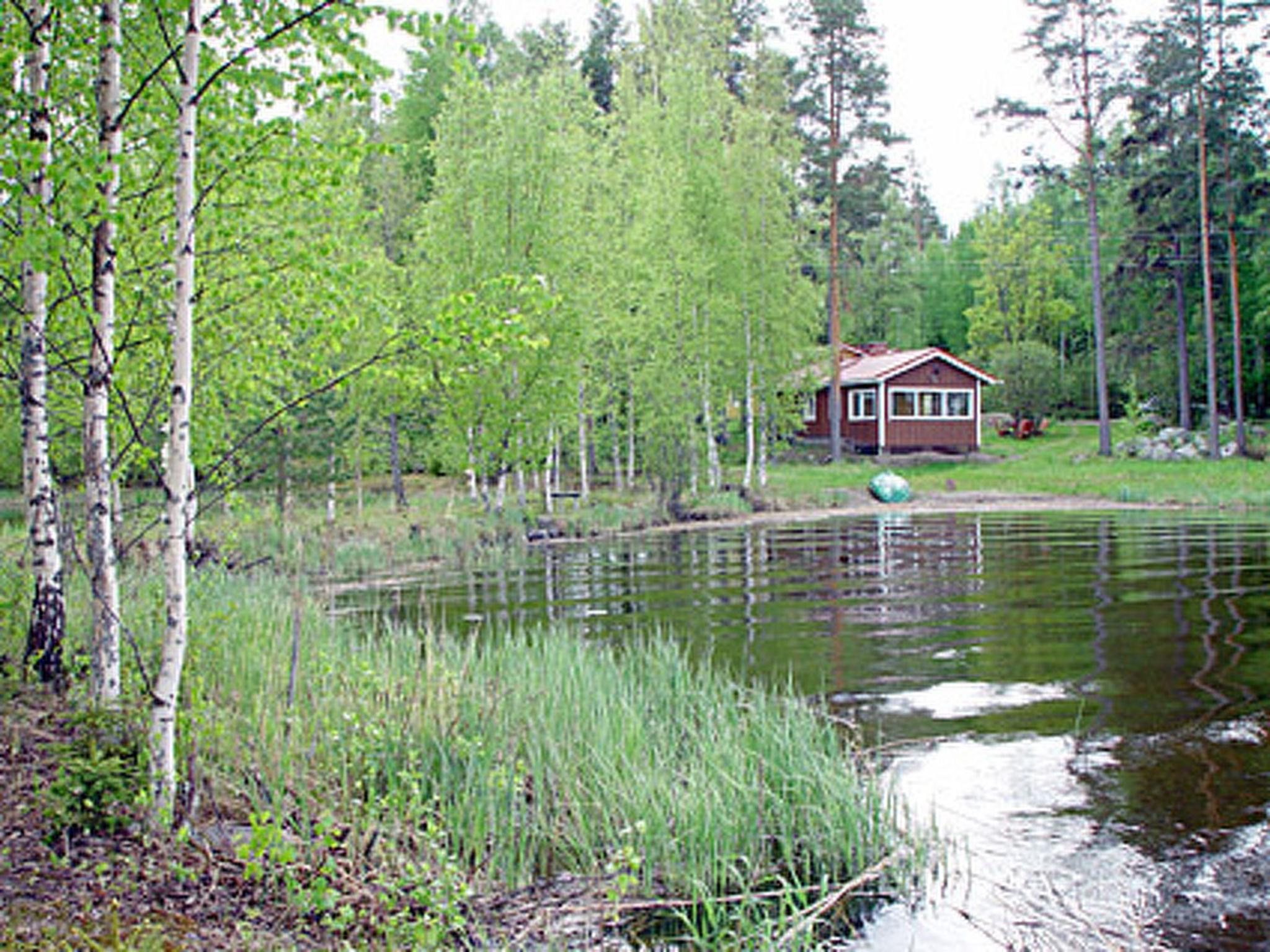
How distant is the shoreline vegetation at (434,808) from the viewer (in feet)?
13.7

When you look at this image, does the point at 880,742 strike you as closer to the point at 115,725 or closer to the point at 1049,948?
the point at 1049,948

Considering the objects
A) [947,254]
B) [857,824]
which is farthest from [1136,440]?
[857,824]

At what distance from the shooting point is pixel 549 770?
18.2 ft

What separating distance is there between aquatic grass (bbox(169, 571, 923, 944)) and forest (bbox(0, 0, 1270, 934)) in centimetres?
75

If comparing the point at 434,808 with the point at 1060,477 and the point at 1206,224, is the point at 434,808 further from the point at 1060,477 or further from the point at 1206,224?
the point at 1206,224

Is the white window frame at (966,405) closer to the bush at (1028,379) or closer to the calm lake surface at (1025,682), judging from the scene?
the bush at (1028,379)

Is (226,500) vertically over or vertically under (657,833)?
over

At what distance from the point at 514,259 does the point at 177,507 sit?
19.1 meters

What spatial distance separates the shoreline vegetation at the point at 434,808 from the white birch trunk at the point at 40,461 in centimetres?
26

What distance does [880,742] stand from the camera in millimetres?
7355

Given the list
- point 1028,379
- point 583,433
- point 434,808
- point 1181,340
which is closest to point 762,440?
point 583,433

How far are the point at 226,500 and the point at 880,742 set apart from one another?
434cm

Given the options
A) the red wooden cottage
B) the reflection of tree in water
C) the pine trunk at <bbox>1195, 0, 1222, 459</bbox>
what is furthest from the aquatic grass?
the red wooden cottage

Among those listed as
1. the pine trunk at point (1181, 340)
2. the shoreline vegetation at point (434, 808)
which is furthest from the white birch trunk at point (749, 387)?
the shoreline vegetation at point (434, 808)
